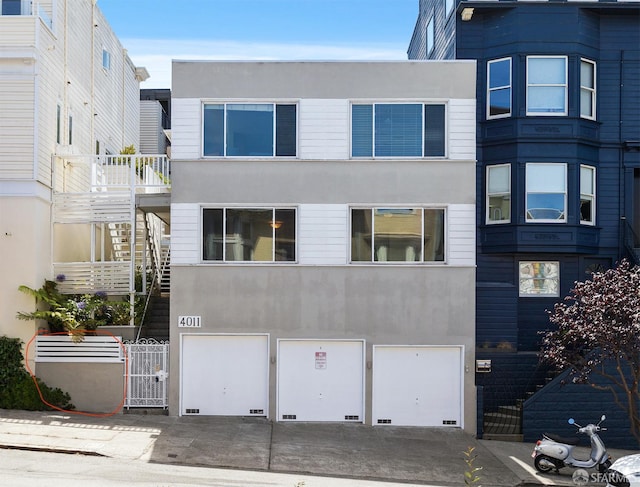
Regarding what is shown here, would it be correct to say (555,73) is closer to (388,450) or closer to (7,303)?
(388,450)

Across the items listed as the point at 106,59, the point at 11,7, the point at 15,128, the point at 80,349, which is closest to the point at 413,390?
the point at 80,349

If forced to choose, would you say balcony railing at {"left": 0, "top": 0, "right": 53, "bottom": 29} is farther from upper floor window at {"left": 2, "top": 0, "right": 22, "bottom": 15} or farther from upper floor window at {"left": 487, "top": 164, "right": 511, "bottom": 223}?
upper floor window at {"left": 487, "top": 164, "right": 511, "bottom": 223}

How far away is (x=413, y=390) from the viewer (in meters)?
17.8

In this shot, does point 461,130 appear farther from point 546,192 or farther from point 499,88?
point 546,192

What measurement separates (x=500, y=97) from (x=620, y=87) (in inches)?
131

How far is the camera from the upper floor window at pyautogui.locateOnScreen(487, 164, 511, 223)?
19.8m

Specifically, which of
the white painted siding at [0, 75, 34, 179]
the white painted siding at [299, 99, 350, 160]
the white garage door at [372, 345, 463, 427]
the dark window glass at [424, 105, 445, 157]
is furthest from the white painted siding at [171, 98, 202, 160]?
the white garage door at [372, 345, 463, 427]

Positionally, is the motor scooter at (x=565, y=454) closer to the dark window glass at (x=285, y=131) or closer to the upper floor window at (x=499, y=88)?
the dark window glass at (x=285, y=131)

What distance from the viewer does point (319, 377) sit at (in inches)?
700

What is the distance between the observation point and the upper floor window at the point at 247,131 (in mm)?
17969

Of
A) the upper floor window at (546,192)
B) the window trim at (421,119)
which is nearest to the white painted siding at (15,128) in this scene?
the window trim at (421,119)

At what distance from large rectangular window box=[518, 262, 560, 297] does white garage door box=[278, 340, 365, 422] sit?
5241mm

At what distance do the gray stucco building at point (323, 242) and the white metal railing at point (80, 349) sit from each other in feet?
4.52

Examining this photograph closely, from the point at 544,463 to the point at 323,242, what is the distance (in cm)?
691
